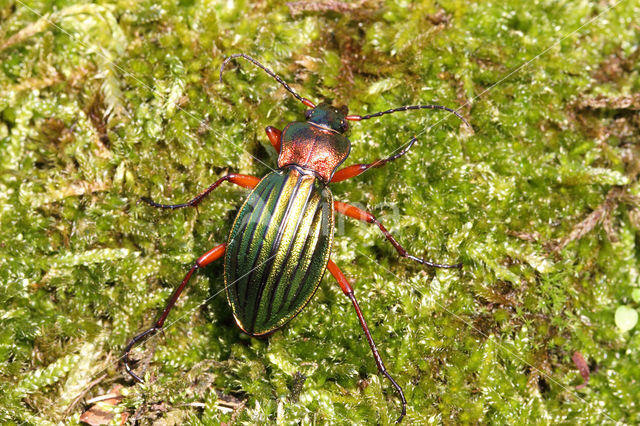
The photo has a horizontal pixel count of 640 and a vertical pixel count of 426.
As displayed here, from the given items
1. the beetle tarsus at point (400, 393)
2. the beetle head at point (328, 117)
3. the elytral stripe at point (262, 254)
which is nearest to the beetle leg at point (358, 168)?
the beetle head at point (328, 117)

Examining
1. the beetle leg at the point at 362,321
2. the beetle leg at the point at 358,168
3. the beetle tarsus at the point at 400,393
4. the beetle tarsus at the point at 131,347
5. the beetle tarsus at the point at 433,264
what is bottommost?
the beetle tarsus at the point at 131,347

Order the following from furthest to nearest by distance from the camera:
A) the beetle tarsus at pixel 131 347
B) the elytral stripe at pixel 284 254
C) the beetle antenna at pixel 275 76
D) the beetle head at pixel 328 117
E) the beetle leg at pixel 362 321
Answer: the beetle antenna at pixel 275 76 → the beetle head at pixel 328 117 → the beetle tarsus at pixel 131 347 → the beetle leg at pixel 362 321 → the elytral stripe at pixel 284 254

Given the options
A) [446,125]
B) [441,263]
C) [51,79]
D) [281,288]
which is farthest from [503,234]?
[51,79]

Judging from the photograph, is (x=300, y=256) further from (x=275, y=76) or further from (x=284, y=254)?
(x=275, y=76)

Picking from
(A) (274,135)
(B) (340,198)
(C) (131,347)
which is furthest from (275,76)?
(C) (131,347)

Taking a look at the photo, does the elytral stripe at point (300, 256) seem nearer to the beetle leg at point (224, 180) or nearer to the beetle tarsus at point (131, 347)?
the beetle leg at point (224, 180)

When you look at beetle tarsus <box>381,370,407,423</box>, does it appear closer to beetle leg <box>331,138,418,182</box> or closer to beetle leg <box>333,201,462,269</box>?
beetle leg <box>333,201,462,269</box>

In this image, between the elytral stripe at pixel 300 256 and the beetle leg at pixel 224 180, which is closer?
the elytral stripe at pixel 300 256

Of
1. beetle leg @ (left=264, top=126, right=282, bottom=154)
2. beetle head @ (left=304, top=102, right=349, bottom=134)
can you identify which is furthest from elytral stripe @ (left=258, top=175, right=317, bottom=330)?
beetle head @ (left=304, top=102, right=349, bottom=134)

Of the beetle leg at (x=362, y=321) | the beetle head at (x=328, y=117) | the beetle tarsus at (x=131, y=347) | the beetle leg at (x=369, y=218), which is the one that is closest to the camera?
the beetle leg at (x=362, y=321)
